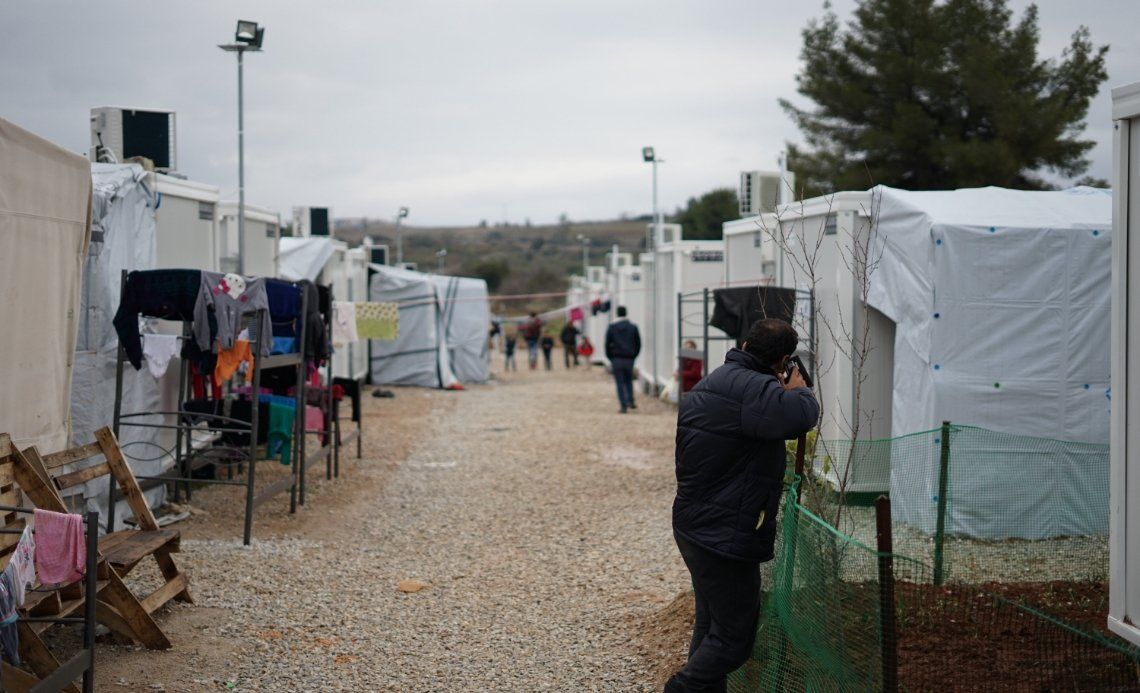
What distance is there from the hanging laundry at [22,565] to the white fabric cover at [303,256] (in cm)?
1179

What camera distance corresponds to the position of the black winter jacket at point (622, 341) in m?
17.5

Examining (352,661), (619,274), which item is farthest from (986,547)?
(619,274)

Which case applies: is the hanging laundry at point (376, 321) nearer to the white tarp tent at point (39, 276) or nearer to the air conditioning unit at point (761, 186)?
the air conditioning unit at point (761, 186)

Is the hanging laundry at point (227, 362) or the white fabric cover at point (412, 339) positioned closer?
the hanging laundry at point (227, 362)

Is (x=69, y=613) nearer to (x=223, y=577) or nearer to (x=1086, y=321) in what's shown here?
(x=223, y=577)

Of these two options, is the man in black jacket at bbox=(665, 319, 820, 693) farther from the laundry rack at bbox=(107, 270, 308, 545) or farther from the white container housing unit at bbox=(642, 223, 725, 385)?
the white container housing unit at bbox=(642, 223, 725, 385)

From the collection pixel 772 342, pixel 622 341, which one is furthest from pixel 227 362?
pixel 622 341

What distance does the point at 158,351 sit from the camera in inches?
318

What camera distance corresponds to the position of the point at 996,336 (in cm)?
820

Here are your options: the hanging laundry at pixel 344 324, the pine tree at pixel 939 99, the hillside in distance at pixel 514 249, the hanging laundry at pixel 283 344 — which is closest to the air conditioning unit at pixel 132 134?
the hanging laundry at pixel 283 344

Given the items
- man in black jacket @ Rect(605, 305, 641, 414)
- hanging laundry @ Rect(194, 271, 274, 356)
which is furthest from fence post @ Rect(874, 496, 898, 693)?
man in black jacket @ Rect(605, 305, 641, 414)

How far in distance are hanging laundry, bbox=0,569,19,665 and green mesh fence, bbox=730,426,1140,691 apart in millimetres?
2855

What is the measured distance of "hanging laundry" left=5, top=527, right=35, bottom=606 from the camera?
3770 millimetres

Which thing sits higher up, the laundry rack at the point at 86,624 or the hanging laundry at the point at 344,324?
the hanging laundry at the point at 344,324
